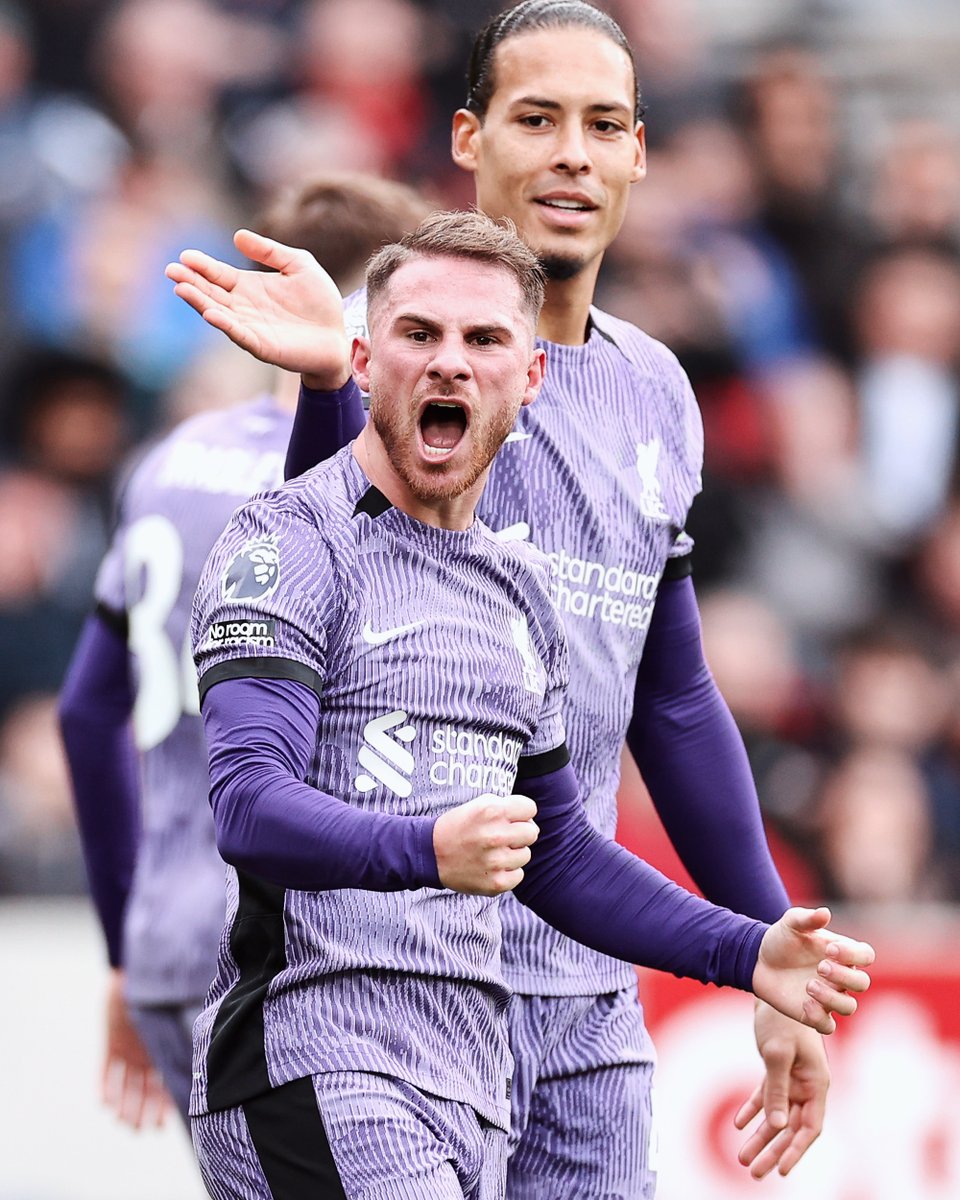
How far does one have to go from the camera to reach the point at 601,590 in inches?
145

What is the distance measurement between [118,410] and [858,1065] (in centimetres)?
406

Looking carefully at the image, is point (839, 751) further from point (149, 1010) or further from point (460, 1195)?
point (460, 1195)

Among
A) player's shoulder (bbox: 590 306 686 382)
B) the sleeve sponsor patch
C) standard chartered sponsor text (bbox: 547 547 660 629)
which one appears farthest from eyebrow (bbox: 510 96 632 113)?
the sleeve sponsor patch

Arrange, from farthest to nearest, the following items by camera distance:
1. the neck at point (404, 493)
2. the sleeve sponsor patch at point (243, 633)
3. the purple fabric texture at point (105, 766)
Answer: the purple fabric texture at point (105, 766) → the neck at point (404, 493) → the sleeve sponsor patch at point (243, 633)

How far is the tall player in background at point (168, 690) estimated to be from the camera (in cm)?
439

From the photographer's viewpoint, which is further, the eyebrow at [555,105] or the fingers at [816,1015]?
the eyebrow at [555,105]

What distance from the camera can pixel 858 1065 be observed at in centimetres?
615

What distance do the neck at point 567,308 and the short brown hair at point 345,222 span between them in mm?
749

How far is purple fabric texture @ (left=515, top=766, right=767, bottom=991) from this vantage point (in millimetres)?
3184

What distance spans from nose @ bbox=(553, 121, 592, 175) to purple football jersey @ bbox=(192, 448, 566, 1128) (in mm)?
842

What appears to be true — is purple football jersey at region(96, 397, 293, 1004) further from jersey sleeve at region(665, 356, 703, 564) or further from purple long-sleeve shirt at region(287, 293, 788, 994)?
jersey sleeve at region(665, 356, 703, 564)

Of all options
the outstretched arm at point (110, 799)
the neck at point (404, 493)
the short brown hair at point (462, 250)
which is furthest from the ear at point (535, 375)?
the outstretched arm at point (110, 799)

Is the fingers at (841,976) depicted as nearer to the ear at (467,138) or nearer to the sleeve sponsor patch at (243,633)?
the sleeve sponsor patch at (243,633)

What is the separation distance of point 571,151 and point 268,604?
3.84 ft
